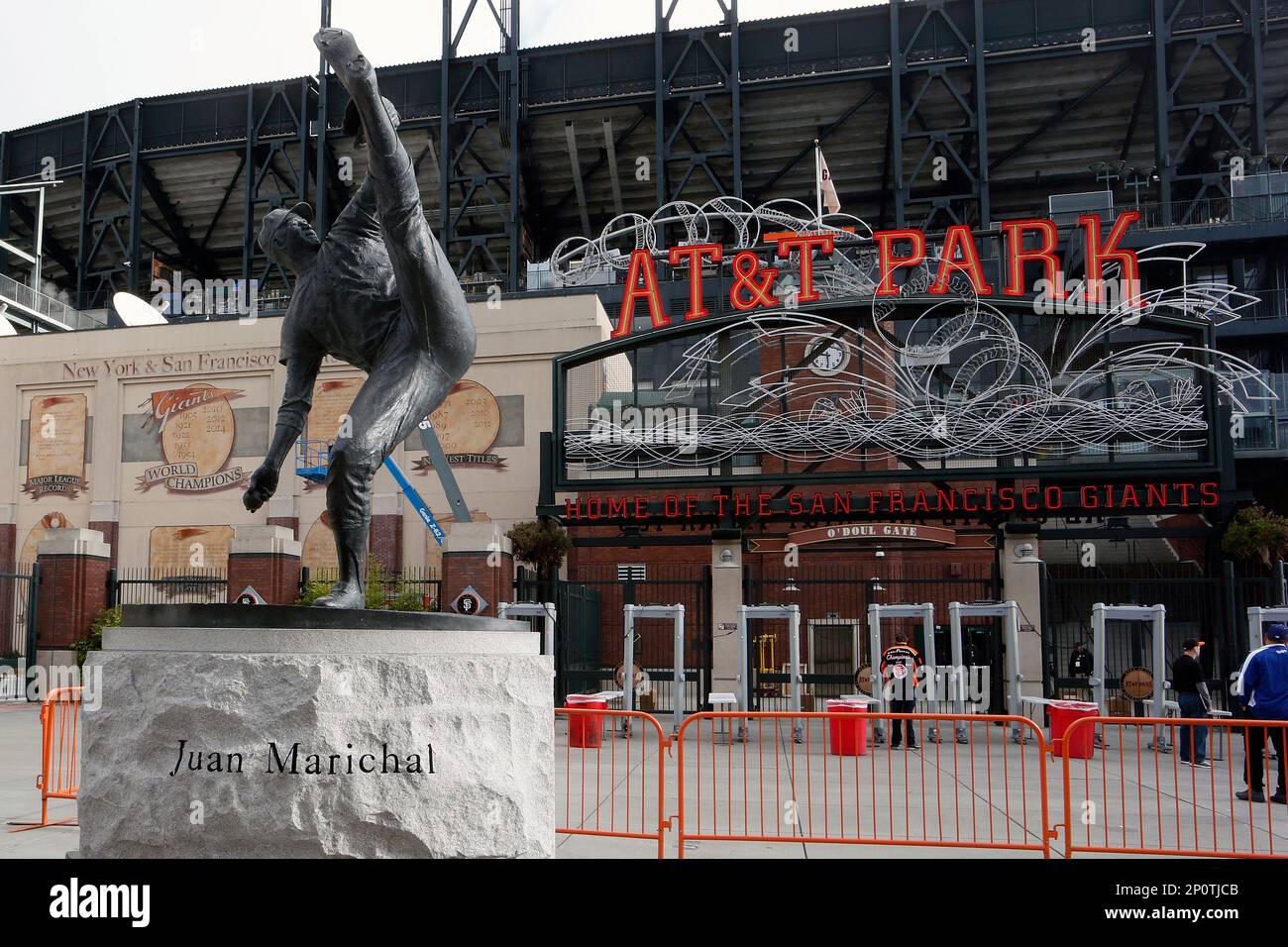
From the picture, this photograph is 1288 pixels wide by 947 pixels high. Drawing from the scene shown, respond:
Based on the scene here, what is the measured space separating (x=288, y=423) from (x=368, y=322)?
2.81 feet


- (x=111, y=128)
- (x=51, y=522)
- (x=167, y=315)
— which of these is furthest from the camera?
(x=111, y=128)

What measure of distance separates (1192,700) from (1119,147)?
37.3 meters

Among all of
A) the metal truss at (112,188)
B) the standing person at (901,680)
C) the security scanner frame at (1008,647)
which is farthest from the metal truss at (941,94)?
the metal truss at (112,188)

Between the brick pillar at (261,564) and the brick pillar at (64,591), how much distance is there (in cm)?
380

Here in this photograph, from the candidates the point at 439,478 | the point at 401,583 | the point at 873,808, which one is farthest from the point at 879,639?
the point at 439,478

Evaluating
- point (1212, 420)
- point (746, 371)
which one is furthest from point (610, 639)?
point (1212, 420)

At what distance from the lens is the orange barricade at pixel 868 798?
822 cm

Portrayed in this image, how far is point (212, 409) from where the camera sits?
32.5 metres

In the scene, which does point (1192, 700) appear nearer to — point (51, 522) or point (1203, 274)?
point (1203, 274)

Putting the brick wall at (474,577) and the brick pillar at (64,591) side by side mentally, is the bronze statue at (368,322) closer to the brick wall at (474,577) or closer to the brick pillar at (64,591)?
the brick wall at (474,577)

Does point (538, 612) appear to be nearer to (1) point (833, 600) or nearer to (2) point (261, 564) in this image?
(2) point (261, 564)

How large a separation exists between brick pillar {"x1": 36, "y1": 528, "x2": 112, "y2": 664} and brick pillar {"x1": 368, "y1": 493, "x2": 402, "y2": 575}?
736 cm

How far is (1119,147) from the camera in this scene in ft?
145

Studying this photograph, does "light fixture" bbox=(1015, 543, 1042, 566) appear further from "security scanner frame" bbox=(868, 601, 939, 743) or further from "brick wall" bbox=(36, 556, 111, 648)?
"brick wall" bbox=(36, 556, 111, 648)
